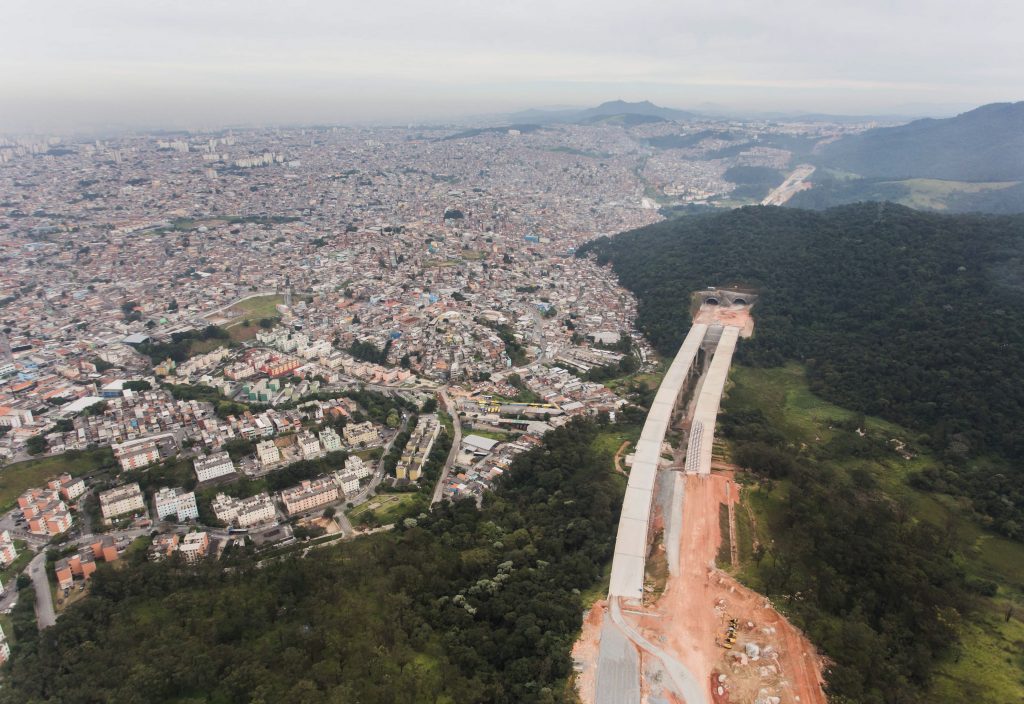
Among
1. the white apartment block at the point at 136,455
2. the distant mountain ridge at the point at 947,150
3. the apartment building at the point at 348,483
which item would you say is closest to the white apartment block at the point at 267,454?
the apartment building at the point at 348,483

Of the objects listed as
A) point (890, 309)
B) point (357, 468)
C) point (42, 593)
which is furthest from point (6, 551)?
point (890, 309)

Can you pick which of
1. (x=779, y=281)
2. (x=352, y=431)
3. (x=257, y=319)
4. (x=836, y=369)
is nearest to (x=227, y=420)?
(x=352, y=431)

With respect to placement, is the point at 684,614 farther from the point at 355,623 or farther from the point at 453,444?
the point at 453,444

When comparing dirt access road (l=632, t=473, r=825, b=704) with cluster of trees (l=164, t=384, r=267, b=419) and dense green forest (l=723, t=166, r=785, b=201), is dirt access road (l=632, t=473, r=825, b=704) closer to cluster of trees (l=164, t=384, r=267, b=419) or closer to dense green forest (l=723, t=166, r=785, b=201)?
cluster of trees (l=164, t=384, r=267, b=419)

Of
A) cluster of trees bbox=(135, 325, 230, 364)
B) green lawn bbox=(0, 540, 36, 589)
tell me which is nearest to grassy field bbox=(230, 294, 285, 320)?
cluster of trees bbox=(135, 325, 230, 364)

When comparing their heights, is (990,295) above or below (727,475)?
above

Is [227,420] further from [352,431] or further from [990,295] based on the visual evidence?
[990,295]

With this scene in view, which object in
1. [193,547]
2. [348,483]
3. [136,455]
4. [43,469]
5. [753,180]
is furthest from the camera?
[753,180]
